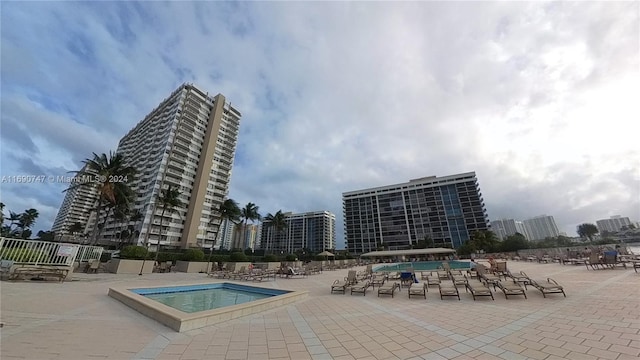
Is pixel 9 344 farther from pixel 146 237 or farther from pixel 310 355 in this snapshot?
pixel 146 237

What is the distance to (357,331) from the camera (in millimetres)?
5395

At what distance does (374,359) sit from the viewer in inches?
155

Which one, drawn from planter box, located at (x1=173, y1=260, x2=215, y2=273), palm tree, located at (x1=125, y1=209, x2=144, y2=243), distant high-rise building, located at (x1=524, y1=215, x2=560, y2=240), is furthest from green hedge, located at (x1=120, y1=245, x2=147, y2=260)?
distant high-rise building, located at (x1=524, y1=215, x2=560, y2=240)

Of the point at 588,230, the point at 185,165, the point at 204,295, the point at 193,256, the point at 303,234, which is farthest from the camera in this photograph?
the point at 303,234

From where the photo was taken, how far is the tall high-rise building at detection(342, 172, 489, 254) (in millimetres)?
89375

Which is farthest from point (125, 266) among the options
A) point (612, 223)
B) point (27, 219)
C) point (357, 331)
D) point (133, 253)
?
point (612, 223)

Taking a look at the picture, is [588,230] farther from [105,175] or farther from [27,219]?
[27,219]

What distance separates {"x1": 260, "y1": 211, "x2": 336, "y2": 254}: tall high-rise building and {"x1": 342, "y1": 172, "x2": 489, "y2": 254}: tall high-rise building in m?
26.1

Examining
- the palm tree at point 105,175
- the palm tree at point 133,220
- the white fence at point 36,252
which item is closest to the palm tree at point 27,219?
the palm tree at point 133,220

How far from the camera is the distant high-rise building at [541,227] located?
145m

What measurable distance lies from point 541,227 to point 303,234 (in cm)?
14936

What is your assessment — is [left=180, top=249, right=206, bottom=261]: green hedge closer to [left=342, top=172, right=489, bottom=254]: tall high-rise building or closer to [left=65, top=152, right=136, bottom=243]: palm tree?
[left=65, top=152, right=136, bottom=243]: palm tree

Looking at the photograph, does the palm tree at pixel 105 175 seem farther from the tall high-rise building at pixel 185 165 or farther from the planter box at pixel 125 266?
the tall high-rise building at pixel 185 165

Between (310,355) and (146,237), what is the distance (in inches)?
2151
